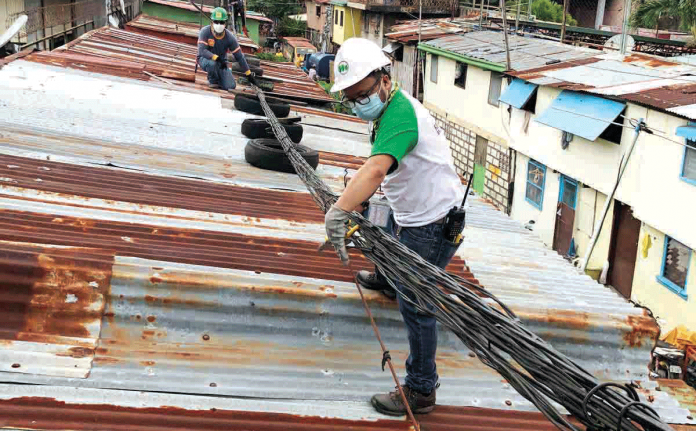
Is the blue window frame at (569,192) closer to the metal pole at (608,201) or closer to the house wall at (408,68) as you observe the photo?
the metal pole at (608,201)

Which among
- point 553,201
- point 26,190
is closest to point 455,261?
point 26,190

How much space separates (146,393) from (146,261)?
1.05 metres

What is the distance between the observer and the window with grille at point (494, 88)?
78.5 feet

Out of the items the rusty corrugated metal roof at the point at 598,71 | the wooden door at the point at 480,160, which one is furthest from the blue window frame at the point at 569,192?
the wooden door at the point at 480,160

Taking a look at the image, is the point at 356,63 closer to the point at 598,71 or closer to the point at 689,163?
the point at 689,163

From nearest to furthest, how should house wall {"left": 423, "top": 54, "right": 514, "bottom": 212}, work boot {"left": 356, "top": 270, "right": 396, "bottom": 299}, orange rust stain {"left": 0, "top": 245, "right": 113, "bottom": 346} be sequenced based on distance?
orange rust stain {"left": 0, "top": 245, "right": 113, "bottom": 346} → work boot {"left": 356, "top": 270, "right": 396, "bottom": 299} → house wall {"left": 423, "top": 54, "right": 514, "bottom": 212}

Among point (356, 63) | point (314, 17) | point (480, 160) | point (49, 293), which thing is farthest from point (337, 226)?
point (314, 17)

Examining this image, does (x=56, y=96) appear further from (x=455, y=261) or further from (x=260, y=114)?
(x=455, y=261)

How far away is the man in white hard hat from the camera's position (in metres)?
3.66

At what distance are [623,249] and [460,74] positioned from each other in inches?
453

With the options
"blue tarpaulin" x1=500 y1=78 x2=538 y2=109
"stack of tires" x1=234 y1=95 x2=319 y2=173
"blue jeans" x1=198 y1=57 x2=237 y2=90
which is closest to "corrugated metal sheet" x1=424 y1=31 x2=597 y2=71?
"blue tarpaulin" x1=500 y1=78 x2=538 y2=109

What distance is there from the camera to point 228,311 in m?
4.19

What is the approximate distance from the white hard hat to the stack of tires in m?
4.15

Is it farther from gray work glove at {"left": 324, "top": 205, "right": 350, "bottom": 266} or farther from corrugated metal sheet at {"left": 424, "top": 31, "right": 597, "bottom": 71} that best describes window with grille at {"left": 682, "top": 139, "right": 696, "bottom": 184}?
gray work glove at {"left": 324, "top": 205, "right": 350, "bottom": 266}
